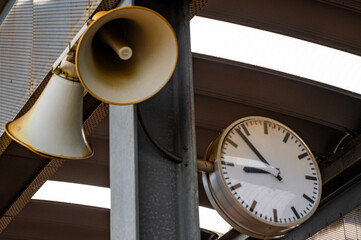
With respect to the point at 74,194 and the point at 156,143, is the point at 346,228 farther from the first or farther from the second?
the point at 156,143

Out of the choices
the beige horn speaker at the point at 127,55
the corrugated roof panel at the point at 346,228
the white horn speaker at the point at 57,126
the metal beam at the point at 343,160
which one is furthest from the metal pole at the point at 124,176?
the corrugated roof panel at the point at 346,228

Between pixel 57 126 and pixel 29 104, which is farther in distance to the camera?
pixel 29 104

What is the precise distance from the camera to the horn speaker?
420 centimetres

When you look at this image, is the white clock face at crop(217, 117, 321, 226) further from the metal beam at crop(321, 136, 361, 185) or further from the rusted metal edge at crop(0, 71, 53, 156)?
the metal beam at crop(321, 136, 361, 185)

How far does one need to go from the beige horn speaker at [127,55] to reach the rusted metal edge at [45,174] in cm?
246

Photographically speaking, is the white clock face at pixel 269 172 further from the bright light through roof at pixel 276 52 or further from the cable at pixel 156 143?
the bright light through roof at pixel 276 52

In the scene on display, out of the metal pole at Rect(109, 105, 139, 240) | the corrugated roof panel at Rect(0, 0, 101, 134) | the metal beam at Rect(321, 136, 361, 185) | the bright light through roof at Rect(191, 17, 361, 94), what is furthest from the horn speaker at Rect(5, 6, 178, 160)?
the metal beam at Rect(321, 136, 361, 185)

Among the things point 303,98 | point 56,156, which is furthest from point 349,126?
point 56,156

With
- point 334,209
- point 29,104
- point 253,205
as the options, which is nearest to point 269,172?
point 253,205

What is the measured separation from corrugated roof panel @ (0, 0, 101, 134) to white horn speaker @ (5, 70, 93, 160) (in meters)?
0.78

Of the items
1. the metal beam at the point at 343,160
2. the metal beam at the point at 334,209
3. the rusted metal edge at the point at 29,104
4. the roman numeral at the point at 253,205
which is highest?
the metal beam at the point at 343,160

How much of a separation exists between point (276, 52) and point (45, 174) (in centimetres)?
320

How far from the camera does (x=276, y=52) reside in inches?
358

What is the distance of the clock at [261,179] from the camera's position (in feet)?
16.0
